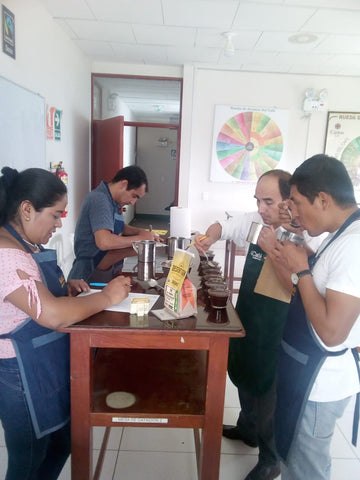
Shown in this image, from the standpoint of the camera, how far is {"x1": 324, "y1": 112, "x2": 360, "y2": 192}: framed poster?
461 cm

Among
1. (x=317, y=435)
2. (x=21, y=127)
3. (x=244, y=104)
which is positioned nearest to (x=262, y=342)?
(x=317, y=435)

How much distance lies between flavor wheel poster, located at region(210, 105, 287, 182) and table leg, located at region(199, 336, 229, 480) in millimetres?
3779

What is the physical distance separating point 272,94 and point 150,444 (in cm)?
422

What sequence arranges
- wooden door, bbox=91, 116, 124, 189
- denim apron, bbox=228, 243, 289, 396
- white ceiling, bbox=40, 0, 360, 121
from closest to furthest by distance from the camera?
1. denim apron, bbox=228, 243, 289, 396
2. white ceiling, bbox=40, 0, 360, 121
3. wooden door, bbox=91, 116, 124, 189

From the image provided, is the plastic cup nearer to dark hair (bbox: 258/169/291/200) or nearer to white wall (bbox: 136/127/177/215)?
dark hair (bbox: 258/169/291/200)

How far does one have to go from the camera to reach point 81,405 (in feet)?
3.95

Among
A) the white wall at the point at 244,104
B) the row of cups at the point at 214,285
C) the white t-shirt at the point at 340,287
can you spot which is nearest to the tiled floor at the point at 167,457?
the row of cups at the point at 214,285

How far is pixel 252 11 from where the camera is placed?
2.85 meters

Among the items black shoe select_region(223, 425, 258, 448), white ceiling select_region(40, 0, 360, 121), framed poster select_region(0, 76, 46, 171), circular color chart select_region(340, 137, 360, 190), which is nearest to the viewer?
black shoe select_region(223, 425, 258, 448)

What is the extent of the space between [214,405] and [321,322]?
501mm

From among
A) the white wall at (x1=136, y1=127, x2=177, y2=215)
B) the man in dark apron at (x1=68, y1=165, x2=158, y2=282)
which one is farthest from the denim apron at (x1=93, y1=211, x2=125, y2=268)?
the white wall at (x1=136, y1=127, x2=177, y2=215)

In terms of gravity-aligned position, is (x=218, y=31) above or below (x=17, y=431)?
above

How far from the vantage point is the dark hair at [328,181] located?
1.02m

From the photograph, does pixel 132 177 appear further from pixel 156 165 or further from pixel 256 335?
pixel 156 165
